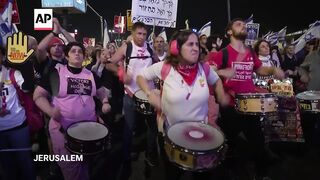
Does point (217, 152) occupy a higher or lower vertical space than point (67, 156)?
higher

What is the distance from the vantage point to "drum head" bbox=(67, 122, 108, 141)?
381cm

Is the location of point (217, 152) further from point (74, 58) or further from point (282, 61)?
point (282, 61)

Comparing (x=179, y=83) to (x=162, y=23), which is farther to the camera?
(x=162, y=23)

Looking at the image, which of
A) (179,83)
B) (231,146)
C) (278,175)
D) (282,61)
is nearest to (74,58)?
(179,83)

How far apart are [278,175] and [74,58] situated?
350 cm

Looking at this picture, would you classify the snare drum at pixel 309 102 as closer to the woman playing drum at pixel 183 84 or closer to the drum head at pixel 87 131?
the woman playing drum at pixel 183 84

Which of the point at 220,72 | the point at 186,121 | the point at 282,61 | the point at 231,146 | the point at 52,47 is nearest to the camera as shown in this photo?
the point at 186,121

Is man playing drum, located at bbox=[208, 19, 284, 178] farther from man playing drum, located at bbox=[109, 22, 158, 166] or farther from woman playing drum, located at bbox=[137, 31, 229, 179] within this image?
man playing drum, located at bbox=[109, 22, 158, 166]

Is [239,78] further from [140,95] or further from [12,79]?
[12,79]

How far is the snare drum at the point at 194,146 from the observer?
3039 millimetres

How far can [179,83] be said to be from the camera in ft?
11.5

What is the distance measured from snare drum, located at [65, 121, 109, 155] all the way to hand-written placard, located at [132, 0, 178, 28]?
4.72 metres

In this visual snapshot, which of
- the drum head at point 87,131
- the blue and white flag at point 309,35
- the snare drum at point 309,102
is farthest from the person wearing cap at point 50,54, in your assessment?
the blue and white flag at point 309,35

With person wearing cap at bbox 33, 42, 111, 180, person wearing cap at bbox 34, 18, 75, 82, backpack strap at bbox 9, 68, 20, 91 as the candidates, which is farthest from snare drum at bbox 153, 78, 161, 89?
backpack strap at bbox 9, 68, 20, 91
